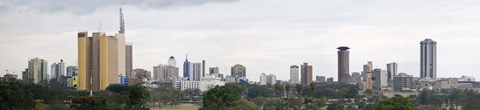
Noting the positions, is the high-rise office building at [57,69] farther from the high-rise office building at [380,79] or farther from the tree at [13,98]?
the tree at [13,98]

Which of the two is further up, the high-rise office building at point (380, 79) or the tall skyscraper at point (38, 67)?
the tall skyscraper at point (38, 67)

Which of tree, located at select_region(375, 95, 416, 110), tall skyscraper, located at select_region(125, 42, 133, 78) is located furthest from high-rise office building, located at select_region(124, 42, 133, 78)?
tree, located at select_region(375, 95, 416, 110)

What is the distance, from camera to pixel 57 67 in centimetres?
14550

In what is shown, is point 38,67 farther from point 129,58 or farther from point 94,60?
point 94,60

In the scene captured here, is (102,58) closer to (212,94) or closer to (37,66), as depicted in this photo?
(37,66)

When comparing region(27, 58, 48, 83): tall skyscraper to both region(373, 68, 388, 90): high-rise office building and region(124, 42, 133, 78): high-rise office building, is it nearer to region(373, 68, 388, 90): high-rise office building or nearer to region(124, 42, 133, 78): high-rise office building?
region(124, 42, 133, 78): high-rise office building

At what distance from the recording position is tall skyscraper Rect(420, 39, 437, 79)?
6604 inches

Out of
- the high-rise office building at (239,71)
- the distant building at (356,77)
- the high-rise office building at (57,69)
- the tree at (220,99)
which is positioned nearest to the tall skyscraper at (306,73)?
the distant building at (356,77)

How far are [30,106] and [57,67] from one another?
388 feet

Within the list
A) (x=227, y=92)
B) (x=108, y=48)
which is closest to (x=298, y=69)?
(x=108, y=48)

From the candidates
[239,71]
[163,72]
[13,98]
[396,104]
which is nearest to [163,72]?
[163,72]

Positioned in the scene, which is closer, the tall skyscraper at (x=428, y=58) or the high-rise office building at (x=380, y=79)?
the high-rise office building at (x=380, y=79)

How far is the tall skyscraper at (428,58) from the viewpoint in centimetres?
16775

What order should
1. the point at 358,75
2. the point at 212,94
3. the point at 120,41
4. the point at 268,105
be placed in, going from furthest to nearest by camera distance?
the point at 358,75
the point at 120,41
the point at 268,105
the point at 212,94
